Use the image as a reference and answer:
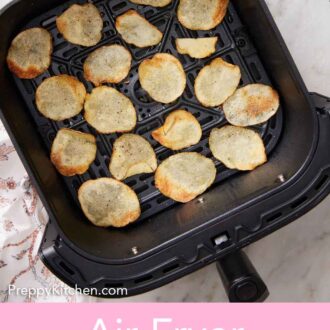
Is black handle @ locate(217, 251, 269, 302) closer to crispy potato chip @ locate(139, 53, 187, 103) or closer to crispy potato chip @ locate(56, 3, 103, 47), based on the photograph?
crispy potato chip @ locate(139, 53, 187, 103)

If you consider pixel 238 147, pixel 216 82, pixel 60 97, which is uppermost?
pixel 60 97

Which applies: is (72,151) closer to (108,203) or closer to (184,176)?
(108,203)

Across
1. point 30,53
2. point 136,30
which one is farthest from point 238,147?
point 30,53

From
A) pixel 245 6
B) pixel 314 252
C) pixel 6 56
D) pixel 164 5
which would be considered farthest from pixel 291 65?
pixel 6 56

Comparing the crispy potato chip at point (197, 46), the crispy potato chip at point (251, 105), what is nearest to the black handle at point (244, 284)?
the crispy potato chip at point (251, 105)

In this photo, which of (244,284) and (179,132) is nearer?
(244,284)

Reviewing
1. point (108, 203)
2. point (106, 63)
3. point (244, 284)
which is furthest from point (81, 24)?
point (244, 284)

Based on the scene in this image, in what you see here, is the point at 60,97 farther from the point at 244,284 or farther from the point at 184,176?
the point at 244,284

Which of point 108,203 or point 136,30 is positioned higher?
point 136,30

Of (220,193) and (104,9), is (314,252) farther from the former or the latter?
(104,9)
